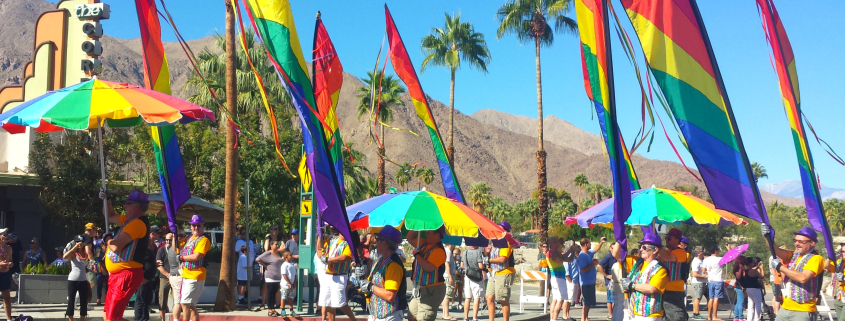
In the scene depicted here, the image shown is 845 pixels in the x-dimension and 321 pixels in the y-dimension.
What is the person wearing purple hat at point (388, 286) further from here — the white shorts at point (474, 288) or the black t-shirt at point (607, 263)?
the black t-shirt at point (607, 263)

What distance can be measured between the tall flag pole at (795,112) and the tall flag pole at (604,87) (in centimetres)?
170

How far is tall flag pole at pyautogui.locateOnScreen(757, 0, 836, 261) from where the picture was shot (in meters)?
7.27

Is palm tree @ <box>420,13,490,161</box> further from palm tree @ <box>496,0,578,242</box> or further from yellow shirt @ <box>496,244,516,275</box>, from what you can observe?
yellow shirt @ <box>496,244,516,275</box>

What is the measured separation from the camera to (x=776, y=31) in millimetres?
7570

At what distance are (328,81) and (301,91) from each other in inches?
112

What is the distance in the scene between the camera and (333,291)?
1107 centimetres

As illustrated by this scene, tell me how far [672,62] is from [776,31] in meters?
1.56

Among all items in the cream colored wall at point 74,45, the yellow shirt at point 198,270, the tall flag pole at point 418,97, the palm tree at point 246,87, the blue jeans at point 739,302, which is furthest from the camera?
the palm tree at point 246,87

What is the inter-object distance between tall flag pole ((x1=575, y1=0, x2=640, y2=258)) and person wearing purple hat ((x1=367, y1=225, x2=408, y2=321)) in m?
2.11

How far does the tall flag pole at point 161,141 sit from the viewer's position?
9992 millimetres

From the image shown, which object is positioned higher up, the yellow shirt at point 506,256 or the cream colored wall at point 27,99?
the cream colored wall at point 27,99

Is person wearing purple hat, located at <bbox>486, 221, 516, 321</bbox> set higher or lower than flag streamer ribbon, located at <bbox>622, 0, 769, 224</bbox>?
lower

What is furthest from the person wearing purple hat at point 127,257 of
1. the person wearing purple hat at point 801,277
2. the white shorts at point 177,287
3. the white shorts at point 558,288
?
the white shorts at point 558,288

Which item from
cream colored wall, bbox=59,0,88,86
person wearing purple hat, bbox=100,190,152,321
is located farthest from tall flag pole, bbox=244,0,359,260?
cream colored wall, bbox=59,0,88,86
